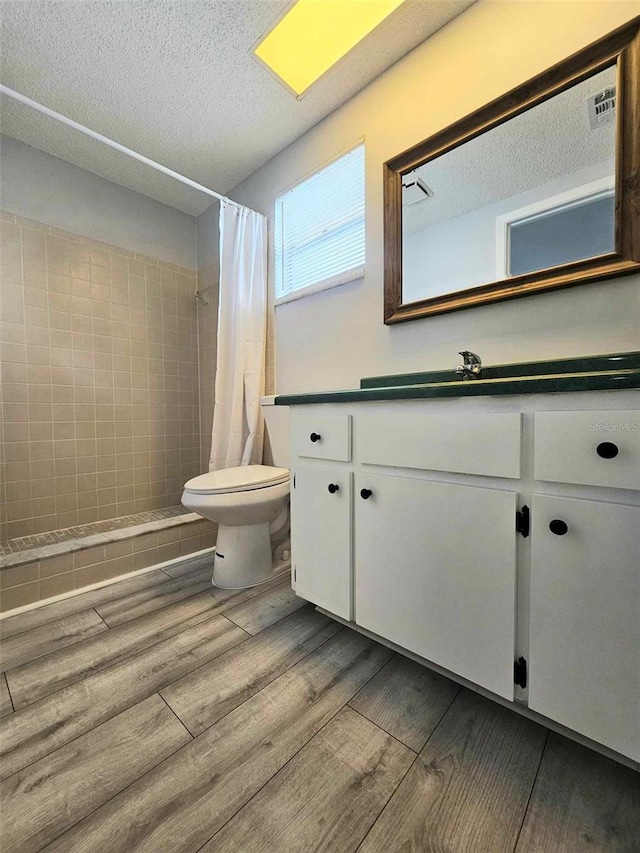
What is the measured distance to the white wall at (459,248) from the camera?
1142mm

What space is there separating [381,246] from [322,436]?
931 mm

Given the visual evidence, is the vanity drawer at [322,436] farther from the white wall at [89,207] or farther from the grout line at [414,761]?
the white wall at [89,207]

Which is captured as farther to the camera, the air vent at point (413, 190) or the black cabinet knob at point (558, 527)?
the air vent at point (413, 190)

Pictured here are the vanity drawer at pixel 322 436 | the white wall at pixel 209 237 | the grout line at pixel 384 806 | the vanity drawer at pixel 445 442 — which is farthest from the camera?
the white wall at pixel 209 237

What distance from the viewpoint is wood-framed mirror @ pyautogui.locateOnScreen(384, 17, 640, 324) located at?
3.17 feet

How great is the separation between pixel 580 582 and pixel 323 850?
672mm

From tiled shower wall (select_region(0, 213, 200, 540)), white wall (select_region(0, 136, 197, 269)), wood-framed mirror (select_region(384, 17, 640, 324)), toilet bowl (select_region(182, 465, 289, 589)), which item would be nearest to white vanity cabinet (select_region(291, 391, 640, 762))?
toilet bowl (select_region(182, 465, 289, 589))

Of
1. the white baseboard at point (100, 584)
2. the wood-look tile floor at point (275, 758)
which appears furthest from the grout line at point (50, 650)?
the white baseboard at point (100, 584)

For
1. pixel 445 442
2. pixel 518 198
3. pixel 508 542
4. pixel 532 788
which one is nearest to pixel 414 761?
pixel 532 788

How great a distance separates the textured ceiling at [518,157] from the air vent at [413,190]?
0.02 metres

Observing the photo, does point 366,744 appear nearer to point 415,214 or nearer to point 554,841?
point 554,841

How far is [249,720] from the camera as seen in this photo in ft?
2.81

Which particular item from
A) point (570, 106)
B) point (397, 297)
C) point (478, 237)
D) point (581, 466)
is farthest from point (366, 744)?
point (570, 106)

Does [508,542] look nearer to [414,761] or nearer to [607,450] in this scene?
[607,450]
